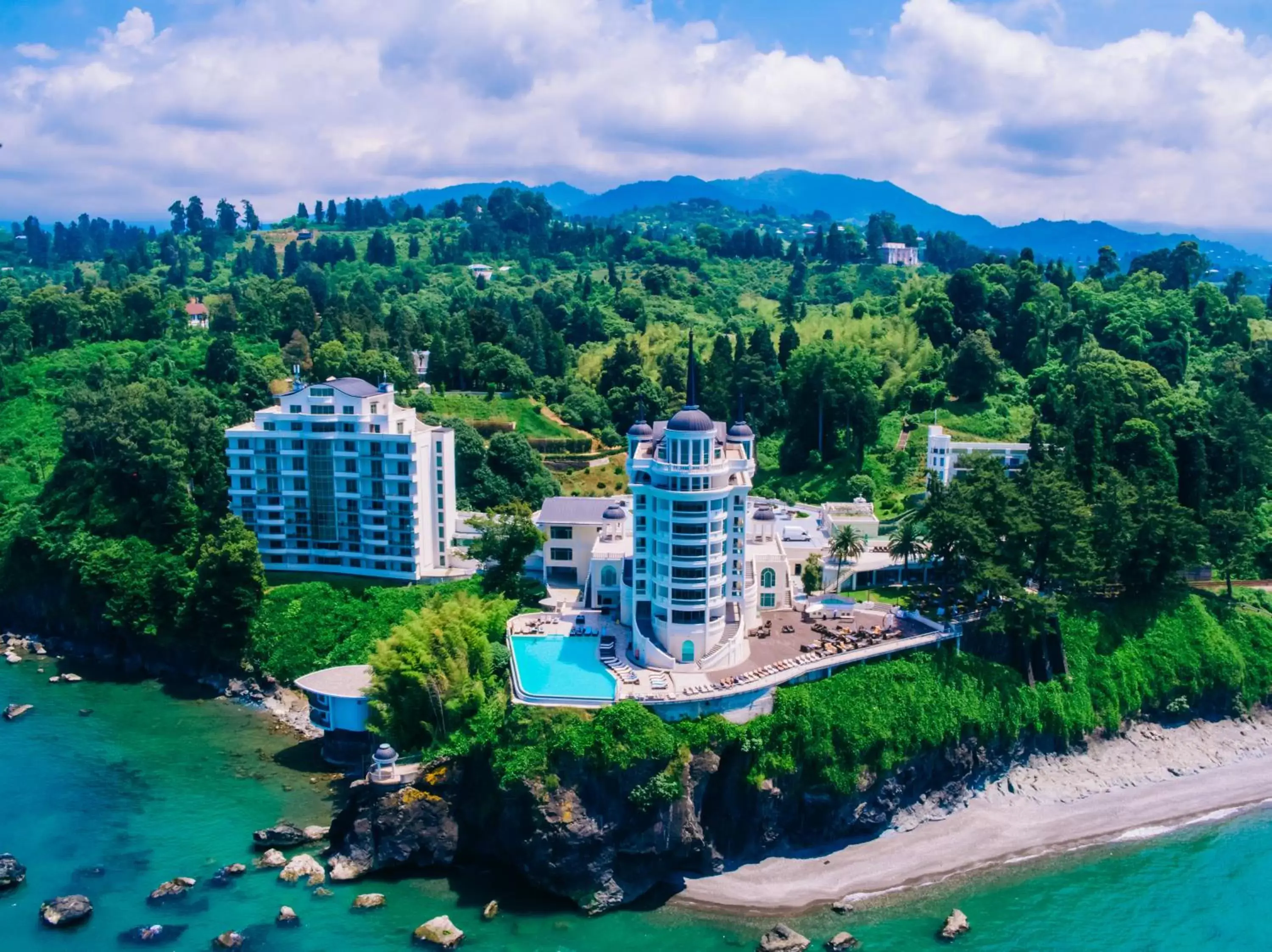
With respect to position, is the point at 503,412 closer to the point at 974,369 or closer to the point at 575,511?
the point at 575,511

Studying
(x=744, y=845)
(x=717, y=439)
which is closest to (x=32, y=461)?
(x=717, y=439)

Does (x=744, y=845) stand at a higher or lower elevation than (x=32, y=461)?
lower

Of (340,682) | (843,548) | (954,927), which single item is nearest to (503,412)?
(843,548)

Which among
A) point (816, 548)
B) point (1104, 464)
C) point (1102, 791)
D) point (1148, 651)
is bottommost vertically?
point (1102, 791)

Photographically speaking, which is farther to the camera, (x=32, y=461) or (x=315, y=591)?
(x=32, y=461)

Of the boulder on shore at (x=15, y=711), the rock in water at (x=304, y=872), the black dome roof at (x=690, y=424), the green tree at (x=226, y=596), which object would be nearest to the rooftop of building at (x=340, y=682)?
the green tree at (x=226, y=596)

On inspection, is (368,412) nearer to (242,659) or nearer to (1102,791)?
(242,659)

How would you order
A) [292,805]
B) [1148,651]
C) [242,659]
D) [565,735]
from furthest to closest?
1. [242,659]
2. [1148,651]
3. [292,805]
4. [565,735]
